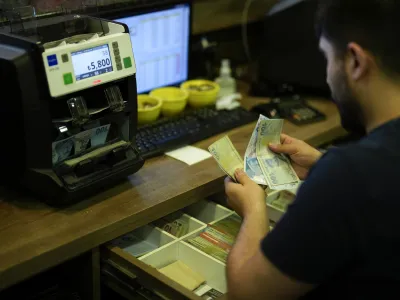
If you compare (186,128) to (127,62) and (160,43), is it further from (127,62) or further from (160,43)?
(127,62)

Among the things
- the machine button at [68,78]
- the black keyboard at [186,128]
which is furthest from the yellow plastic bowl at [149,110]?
the machine button at [68,78]

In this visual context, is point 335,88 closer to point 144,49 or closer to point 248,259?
point 248,259

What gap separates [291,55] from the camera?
7.59ft

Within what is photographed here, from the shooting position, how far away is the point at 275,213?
5.75 feet

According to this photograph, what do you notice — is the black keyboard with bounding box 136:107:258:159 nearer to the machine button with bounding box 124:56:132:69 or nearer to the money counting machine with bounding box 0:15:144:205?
the money counting machine with bounding box 0:15:144:205

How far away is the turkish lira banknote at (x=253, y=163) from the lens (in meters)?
1.56

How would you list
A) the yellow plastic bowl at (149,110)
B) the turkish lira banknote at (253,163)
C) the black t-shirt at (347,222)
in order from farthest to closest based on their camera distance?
the yellow plastic bowl at (149,110) < the turkish lira banknote at (253,163) < the black t-shirt at (347,222)

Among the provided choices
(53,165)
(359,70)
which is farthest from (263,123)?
(53,165)

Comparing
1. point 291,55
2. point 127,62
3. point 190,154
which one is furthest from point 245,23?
point 127,62

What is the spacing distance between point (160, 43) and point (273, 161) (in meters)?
0.68

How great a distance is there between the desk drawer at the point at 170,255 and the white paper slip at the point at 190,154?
0.45 ft

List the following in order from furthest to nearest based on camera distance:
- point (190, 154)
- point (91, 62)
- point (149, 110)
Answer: point (149, 110)
point (190, 154)
point (91, 62)

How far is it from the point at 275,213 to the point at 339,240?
0.74 meters

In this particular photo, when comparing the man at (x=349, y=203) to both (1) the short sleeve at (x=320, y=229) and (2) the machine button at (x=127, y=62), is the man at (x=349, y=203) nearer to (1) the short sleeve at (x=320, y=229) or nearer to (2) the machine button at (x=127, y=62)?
(1) the short sleeve at (x=320, y=229)
